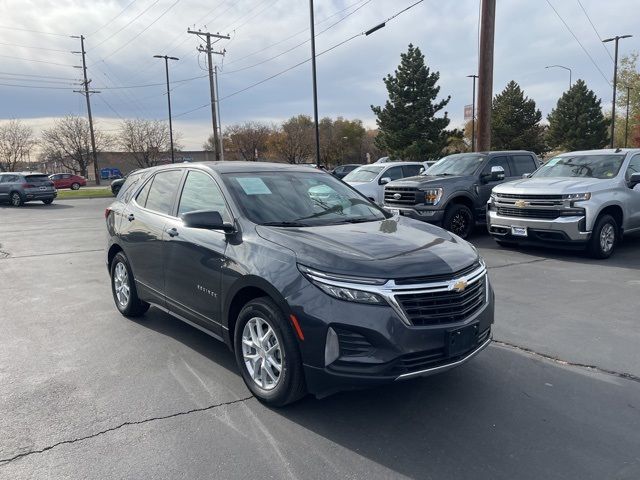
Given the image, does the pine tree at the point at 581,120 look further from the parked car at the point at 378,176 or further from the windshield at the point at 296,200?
the windshield at the point at 296,200

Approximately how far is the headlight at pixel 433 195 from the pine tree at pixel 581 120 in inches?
2068

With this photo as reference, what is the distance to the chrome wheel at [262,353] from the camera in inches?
137

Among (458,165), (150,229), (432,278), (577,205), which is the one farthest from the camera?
(458,165)

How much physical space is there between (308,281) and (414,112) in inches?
1673

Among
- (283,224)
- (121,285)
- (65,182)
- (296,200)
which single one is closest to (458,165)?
(296,200)

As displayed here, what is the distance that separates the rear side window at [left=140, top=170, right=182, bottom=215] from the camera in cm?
492

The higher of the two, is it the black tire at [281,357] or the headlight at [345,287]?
the headlight at [345,287]

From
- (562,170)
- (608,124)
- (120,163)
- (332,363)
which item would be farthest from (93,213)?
(120,163)

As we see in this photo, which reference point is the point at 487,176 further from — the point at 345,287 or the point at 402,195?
the point at 345,287

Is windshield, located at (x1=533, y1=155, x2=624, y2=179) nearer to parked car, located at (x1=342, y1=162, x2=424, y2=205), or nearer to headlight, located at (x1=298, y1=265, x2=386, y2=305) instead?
parked car, located at (x1=342, y1=162, x2=424, y2=205)

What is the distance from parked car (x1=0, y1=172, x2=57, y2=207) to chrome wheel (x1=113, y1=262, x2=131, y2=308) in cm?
2253

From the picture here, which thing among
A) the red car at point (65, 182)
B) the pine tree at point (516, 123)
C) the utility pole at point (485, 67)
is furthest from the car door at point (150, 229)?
the pine tree at point (516, 123)

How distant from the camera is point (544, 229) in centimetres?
879

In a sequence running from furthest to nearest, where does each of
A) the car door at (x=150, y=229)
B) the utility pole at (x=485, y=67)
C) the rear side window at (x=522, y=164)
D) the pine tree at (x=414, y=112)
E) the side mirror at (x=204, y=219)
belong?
the pine tree at (x=414, y=112), the utility pole at (x=485, y=67), the rear side window at (x=522, y=164), the car door at (x=150, y=229), the side mirror at (x=204, y=219)
